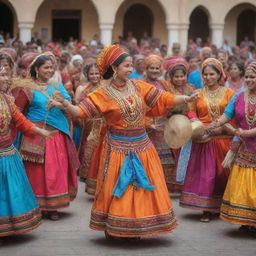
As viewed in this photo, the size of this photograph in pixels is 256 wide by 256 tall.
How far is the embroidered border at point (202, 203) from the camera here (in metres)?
7.16

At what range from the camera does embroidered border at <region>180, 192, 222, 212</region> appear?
23.5 ft

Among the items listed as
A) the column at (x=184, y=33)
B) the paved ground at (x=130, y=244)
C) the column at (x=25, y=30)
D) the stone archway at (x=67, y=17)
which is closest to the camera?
the paved ground at (x=130, y=244)

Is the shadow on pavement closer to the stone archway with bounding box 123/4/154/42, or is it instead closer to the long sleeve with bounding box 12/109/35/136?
the long sleeve with bounding box 12/109/35/136

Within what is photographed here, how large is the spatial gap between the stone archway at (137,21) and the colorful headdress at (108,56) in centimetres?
2267

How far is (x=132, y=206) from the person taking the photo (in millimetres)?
6008

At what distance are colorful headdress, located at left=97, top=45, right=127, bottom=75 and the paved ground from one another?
1567mm

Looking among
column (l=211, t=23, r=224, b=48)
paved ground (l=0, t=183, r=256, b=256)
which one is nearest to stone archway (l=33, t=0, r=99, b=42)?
column (l=211, t=23, r=224, b=48)

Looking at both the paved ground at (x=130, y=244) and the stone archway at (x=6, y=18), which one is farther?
the stone archway at (x=6, y=18)

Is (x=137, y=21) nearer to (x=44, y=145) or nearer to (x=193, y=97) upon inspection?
(x=44, y=145)

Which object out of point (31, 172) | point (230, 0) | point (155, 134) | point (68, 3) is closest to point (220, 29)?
Answer: point (230, 0)

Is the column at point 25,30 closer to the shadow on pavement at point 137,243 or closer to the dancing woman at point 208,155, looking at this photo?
the dancing woman at point 208,155

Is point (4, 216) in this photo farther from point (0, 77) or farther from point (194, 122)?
point (194, 122)

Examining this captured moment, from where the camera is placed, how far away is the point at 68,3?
26.7 m

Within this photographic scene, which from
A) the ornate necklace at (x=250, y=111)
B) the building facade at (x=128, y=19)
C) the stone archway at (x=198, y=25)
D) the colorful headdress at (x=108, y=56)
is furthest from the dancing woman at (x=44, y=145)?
the stone archway at (x=198, y=25)
